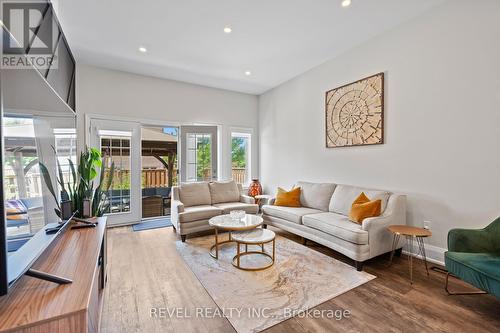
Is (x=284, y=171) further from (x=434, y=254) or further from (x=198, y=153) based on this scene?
(x=434, y=254)

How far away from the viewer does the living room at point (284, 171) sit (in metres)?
1.45

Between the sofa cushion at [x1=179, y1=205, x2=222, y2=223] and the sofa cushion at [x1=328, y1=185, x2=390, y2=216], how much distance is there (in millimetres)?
1839

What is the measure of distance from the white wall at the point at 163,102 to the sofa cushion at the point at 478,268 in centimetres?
428

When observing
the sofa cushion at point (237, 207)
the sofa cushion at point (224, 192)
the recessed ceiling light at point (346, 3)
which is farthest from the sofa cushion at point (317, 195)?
the recessed ceiling light at point (346, 3)

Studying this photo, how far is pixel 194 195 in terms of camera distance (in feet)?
13.8

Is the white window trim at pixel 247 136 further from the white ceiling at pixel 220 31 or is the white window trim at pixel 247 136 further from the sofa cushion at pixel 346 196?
the sofa cushion at pixel 346 196

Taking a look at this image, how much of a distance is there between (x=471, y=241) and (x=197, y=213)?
3.27 m

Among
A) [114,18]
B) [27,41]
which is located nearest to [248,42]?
[114,18]

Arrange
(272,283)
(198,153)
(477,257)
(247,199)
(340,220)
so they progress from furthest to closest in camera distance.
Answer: (198,153) < (247,199) < (340,220) < (272,283) < (477,257)

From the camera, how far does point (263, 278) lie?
8.05 ft

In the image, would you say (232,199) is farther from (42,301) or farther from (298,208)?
(42,301)

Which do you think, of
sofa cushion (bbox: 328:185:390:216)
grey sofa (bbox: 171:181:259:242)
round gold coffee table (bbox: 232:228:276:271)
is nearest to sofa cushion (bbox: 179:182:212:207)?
grey sofa (bbox: 171:181:259:242)

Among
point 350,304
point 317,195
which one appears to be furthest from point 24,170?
point 317,195

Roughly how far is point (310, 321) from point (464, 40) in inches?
129
